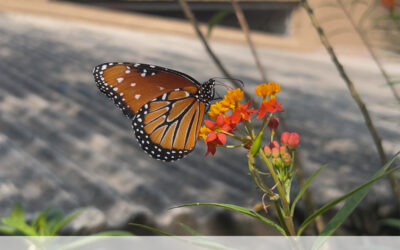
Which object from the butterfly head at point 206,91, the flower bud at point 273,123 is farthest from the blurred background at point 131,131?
the flower bud at point 273,123

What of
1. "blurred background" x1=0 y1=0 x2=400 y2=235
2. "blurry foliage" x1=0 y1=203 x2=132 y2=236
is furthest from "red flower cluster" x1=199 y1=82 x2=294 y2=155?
"blurry foliage" x1=0 y1=203 x2=132 y2=236

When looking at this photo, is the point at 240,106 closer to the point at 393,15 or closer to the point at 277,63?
the point at 393,15

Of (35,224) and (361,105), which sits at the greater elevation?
(361,105)

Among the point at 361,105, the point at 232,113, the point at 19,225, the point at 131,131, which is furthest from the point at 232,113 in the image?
the point at 131,131

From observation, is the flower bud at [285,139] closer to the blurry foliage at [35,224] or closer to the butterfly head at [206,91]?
the butterfly head at [206,91]

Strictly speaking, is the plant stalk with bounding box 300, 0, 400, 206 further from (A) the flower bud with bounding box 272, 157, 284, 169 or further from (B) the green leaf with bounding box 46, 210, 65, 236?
(B) the green leaf with bounding box 46, 210, 65, 236

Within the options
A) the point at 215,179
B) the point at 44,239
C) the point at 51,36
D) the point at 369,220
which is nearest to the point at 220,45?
the point at 51,36

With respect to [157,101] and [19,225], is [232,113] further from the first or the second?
[19,225]
